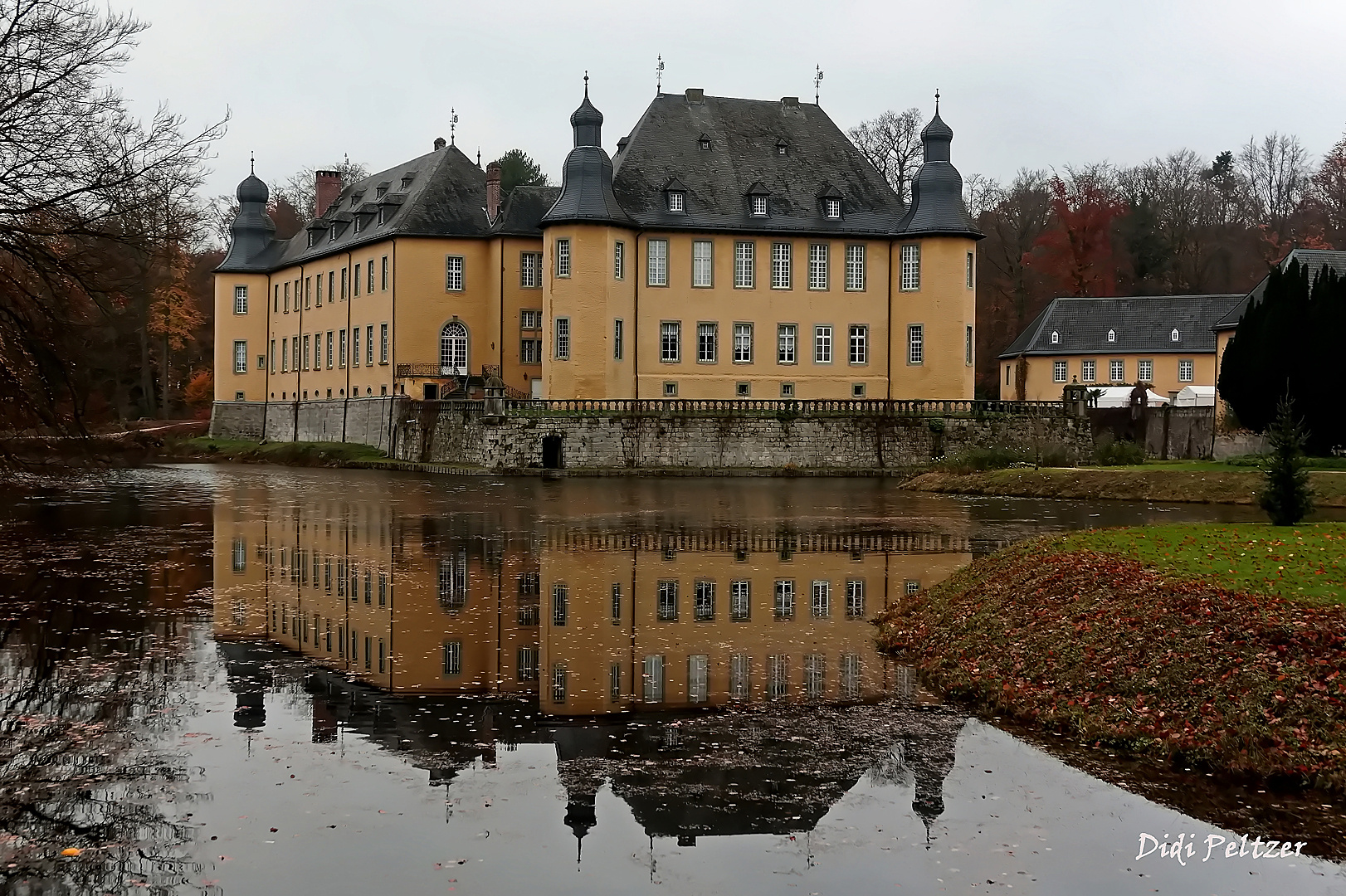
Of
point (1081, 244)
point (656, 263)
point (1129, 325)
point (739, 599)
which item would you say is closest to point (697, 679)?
point (739, 599)

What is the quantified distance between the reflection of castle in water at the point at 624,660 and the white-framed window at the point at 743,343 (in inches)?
1118

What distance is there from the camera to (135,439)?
69.2ft

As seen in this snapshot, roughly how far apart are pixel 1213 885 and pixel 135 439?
1838 cm

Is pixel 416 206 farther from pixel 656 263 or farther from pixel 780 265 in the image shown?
pixel 780 265

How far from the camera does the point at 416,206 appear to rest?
50938mm

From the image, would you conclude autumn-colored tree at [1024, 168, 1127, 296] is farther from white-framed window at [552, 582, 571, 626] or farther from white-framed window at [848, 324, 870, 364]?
white-framed window at [552, 582, 571, 626]

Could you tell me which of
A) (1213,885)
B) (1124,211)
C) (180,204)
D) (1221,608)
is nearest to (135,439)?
(180,204)

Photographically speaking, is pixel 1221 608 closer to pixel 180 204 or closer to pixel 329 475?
pixel 180 204

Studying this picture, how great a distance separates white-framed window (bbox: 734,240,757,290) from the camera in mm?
48344

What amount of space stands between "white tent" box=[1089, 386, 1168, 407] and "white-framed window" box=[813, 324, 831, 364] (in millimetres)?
10481

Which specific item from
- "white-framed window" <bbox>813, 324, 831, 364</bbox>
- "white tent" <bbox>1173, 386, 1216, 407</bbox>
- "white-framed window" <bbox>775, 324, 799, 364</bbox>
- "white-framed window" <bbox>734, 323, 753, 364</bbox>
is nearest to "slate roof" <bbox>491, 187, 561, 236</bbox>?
"white-framed window" <bbox>734, 323, 753, 364</bbox>

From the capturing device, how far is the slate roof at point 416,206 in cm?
5069

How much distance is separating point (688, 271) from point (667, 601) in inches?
1353


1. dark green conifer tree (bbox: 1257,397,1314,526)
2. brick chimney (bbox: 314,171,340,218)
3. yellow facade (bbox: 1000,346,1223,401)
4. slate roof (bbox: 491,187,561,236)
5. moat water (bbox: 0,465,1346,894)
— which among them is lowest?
moat water (bbox: 0,465,1346,894)
